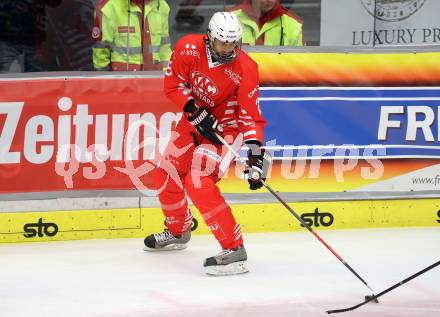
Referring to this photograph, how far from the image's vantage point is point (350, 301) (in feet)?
14.8

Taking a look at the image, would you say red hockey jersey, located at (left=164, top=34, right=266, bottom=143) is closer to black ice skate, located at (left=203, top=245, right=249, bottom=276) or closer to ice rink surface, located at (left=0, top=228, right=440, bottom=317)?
black ice skate, located at (left=203, top=245, right=249, bottom=276)

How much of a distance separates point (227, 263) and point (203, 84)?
106cm

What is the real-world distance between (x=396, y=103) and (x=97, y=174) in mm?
2224

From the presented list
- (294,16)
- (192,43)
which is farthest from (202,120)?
(294,16)

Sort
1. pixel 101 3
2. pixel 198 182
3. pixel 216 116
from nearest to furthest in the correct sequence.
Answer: pixel 198 182 < pixel 216 116 < pixel 101 3

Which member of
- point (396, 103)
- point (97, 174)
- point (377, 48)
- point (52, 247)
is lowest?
point (52, 247)

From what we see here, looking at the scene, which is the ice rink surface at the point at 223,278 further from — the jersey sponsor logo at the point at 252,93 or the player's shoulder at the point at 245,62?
the player's shoulder at the point at 245,62

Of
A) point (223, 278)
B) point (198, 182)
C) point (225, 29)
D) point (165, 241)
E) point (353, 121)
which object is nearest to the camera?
point (225, 29)

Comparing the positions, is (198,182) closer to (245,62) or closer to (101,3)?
(245,62)

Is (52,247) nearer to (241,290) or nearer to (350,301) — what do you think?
(241,290)

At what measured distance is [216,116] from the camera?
5344mm

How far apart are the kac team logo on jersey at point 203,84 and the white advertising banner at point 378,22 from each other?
1503 mm

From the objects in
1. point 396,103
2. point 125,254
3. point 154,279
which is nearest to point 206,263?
point 154,279

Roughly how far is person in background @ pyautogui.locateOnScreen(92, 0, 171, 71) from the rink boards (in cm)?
105
